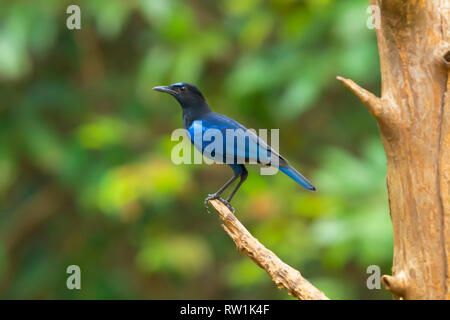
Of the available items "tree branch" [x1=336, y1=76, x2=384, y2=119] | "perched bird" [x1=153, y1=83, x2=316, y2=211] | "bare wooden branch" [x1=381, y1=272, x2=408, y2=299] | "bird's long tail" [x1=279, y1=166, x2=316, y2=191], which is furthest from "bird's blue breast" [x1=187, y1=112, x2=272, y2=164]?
"bare wooden branch" [x1=381, y1=272, x2=408, y2=299]

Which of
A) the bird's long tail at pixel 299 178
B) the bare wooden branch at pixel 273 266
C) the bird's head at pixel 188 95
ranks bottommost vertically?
the bare wooden branch at pixel 273 266

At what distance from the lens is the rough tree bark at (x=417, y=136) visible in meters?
3.14

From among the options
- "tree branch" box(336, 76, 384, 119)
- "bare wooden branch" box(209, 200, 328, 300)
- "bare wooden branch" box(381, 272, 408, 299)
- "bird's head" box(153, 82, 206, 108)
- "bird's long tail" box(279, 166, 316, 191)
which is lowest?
"bare wooden branch" box(381, 272, 408, 299)

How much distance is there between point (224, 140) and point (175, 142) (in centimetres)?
289

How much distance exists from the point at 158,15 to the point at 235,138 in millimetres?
4300

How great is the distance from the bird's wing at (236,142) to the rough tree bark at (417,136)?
2.22 ft

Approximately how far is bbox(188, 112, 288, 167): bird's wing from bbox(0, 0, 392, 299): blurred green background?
8.10 ft

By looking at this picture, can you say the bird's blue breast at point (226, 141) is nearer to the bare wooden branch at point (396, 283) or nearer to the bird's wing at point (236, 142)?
the bird's wing at point (236, 142)

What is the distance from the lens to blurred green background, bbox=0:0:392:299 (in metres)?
6.99

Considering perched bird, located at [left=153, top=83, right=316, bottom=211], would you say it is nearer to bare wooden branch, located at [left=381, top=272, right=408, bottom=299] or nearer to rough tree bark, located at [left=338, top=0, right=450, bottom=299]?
rough tree bark, located at [left=338, top=0, right=450, bottom=299]

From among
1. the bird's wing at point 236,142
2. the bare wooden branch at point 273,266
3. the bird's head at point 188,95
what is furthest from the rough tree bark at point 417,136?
the bird's head at point 188,95

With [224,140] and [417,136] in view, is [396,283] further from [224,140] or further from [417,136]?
[224,140]
